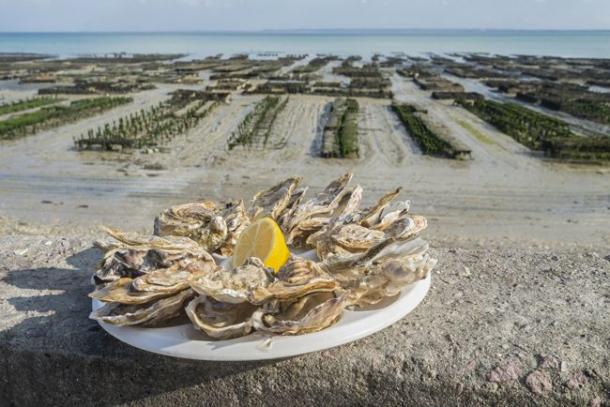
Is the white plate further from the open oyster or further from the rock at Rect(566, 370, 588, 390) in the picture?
the rock at Rect(566, 370, 588, 390)

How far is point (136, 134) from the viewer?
22188mm

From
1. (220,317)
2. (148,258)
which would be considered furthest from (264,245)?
(148,258)

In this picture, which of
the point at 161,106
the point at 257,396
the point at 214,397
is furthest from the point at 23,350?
the point at 161,106

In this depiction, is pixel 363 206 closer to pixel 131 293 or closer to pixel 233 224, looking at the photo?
pixel 233 224

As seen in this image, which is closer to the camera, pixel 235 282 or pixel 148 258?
pixel 235 282

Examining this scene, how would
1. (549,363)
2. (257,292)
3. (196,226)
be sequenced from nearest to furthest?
1. (257,292)
2. (549,363)
3. (196,226)

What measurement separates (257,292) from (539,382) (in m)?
2.18

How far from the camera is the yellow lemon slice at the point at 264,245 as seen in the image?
12.8 feet

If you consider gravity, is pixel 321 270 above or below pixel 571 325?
Result: above

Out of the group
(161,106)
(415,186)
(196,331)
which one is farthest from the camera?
(161,106)

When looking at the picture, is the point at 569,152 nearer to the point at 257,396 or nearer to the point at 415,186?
the point at 415,186

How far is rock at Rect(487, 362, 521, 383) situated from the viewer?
375 centimetres

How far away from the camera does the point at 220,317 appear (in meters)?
3.37

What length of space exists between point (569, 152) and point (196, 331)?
18.6m
